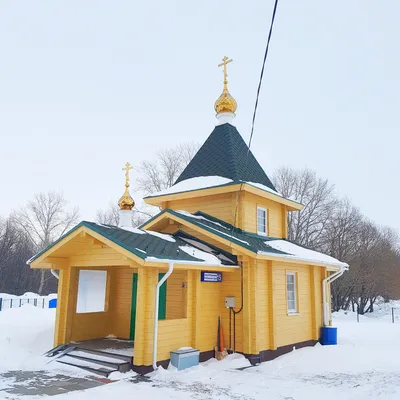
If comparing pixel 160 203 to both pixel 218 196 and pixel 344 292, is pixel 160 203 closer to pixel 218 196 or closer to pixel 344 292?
pixel 218 196

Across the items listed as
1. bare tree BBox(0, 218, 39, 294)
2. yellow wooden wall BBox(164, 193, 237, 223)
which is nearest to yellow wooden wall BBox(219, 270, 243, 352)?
yellow wooden wall BBox(164, 193, 237, 223)

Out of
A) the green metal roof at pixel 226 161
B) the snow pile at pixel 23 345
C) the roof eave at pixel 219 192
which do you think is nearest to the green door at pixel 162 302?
the snow pile at pixel 23 345

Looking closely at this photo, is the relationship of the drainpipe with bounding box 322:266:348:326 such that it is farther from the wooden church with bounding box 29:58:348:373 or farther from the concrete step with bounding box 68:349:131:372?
the concrete step with bounding box 68:349:131:372

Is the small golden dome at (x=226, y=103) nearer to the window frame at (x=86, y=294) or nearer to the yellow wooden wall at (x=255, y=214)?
the yellow wooden wall at (x=255, y=214)

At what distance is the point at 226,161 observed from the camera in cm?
1229

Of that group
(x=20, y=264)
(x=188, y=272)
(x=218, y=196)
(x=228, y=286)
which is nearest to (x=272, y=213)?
(x=218, y=196)

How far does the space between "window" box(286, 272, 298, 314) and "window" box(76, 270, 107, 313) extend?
5416mm

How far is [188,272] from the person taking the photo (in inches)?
351

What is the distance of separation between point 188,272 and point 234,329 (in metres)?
2.00

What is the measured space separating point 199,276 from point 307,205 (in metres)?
24.1

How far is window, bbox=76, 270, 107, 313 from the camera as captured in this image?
10164mm

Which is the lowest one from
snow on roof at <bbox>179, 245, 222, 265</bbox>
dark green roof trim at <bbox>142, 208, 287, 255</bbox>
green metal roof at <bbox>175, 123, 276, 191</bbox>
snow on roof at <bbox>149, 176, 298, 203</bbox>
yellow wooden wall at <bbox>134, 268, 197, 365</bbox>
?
yellow wooden wall at <bbox>134, 268, 197, 365</bbox>

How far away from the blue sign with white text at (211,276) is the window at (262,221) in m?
2.68

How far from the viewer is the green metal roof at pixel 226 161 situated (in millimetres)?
11938
